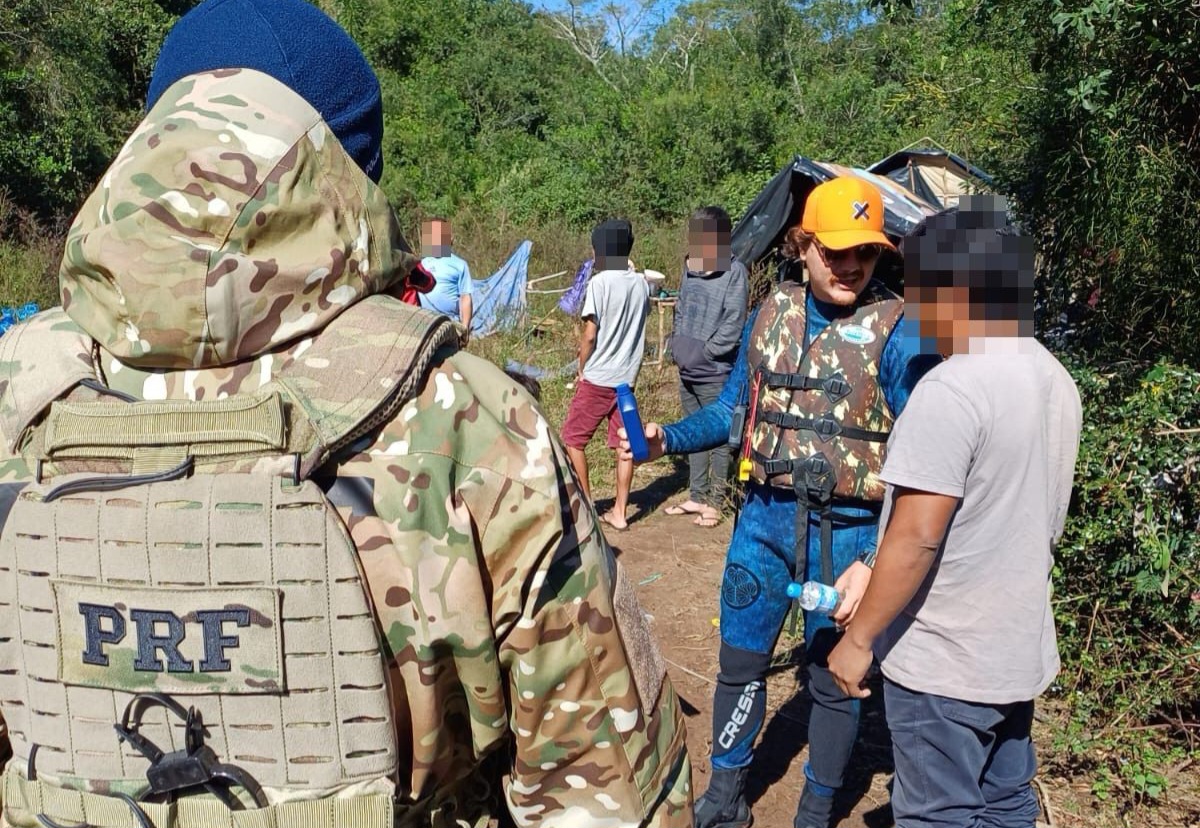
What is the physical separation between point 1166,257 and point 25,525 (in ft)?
13.9

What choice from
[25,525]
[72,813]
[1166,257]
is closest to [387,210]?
[25,525]

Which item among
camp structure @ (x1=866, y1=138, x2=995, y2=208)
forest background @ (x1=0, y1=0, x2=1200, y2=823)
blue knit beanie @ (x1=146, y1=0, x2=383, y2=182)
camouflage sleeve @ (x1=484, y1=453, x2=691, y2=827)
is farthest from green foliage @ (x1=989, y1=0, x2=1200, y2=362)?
camp structure @ (x1=866, y1=138, x2=995, y2=208)

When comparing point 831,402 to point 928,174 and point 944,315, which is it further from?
point 928,174

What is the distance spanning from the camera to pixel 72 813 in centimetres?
110

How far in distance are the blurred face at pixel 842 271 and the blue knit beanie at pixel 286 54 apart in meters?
1.86

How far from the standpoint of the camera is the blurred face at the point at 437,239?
21.5 feet

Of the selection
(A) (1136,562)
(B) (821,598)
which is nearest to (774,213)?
(A) (1136,562)

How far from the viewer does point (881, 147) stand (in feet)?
57.5

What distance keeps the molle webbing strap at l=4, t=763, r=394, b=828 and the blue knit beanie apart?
2.44 feet

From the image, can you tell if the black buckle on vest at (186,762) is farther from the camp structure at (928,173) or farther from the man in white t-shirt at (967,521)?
the camp structure at (928,173)

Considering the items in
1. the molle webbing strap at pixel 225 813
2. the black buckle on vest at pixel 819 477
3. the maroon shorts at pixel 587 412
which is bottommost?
the maroon shorts at pixel 587 412

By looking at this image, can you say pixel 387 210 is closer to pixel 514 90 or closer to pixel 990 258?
pixel 990 258

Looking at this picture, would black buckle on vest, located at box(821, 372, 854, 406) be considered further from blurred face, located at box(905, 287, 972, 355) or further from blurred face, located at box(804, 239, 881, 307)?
blurred face, located at box(905, 287, 972, 355)

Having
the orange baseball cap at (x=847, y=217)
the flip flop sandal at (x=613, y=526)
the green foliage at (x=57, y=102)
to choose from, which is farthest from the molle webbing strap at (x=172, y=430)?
the green foliage at (x=57, y=102)
